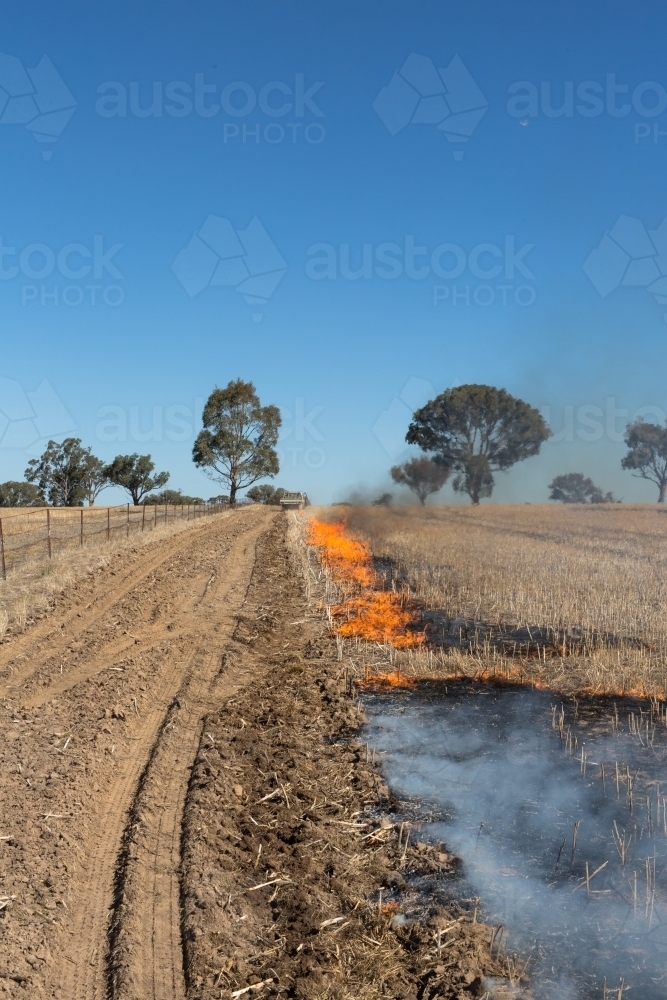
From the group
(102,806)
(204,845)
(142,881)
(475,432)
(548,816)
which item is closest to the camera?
(142,881)

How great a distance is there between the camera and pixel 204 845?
6.74m

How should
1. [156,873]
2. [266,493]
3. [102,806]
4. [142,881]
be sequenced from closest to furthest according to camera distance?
[142,881], [156,873], [102,806], [266,493]

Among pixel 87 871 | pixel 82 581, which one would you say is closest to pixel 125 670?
pixel 87 871

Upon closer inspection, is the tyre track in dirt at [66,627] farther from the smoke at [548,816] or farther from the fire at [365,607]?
the smoke at [548,816]

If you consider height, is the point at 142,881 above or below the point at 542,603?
below

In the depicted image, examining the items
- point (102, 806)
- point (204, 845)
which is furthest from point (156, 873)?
point (102, 806)

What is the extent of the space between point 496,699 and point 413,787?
9.99 ft

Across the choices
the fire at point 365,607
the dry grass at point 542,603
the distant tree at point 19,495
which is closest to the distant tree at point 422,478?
the distant tree at point 19,495

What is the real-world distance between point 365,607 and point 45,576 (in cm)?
901

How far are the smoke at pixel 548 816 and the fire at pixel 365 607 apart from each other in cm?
356

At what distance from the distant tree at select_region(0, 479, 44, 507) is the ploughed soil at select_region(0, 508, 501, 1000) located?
8421 centimetres

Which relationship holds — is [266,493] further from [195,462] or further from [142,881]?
[142,881]

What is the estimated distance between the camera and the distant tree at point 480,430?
271 ft

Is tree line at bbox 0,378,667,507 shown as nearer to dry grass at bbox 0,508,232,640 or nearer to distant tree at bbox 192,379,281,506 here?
distant tree at bbox 192,379,281,506
